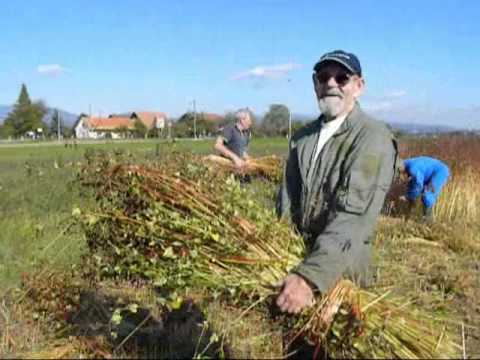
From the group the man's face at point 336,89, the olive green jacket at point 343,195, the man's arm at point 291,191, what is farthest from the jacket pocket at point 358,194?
the man's arm at point 291,191

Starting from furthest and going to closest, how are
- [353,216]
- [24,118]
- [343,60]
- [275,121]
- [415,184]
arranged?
[24,118] → [275,121] → [415,184] → [343,60] → [353,216]

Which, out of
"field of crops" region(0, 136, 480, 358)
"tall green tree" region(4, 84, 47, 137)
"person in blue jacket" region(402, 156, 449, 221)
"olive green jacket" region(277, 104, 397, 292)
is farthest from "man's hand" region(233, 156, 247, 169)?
"tall green tree" region(4, 84, 47, 137)

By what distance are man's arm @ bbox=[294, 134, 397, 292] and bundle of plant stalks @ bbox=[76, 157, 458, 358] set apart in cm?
14

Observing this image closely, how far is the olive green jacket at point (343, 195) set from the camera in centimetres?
246

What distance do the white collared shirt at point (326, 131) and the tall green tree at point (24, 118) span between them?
100 m

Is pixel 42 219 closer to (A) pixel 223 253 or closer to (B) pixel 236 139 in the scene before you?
(B) pixel 236 139

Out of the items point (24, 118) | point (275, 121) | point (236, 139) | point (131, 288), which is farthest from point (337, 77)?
point (24, 118)

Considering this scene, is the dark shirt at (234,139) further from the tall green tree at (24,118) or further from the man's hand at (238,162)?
the tall green tree at (24,118)

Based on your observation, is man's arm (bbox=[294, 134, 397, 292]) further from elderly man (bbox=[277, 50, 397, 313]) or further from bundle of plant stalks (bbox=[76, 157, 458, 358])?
bundle of plant stalks (bbox=[76, 157, 458, 358])

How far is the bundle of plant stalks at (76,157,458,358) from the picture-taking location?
2.47 metres

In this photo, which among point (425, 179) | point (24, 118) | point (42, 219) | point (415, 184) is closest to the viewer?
point (42, 219)

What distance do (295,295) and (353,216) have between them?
427 millimetres

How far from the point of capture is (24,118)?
97.3 metres

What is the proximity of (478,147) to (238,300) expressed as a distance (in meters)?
10.4
